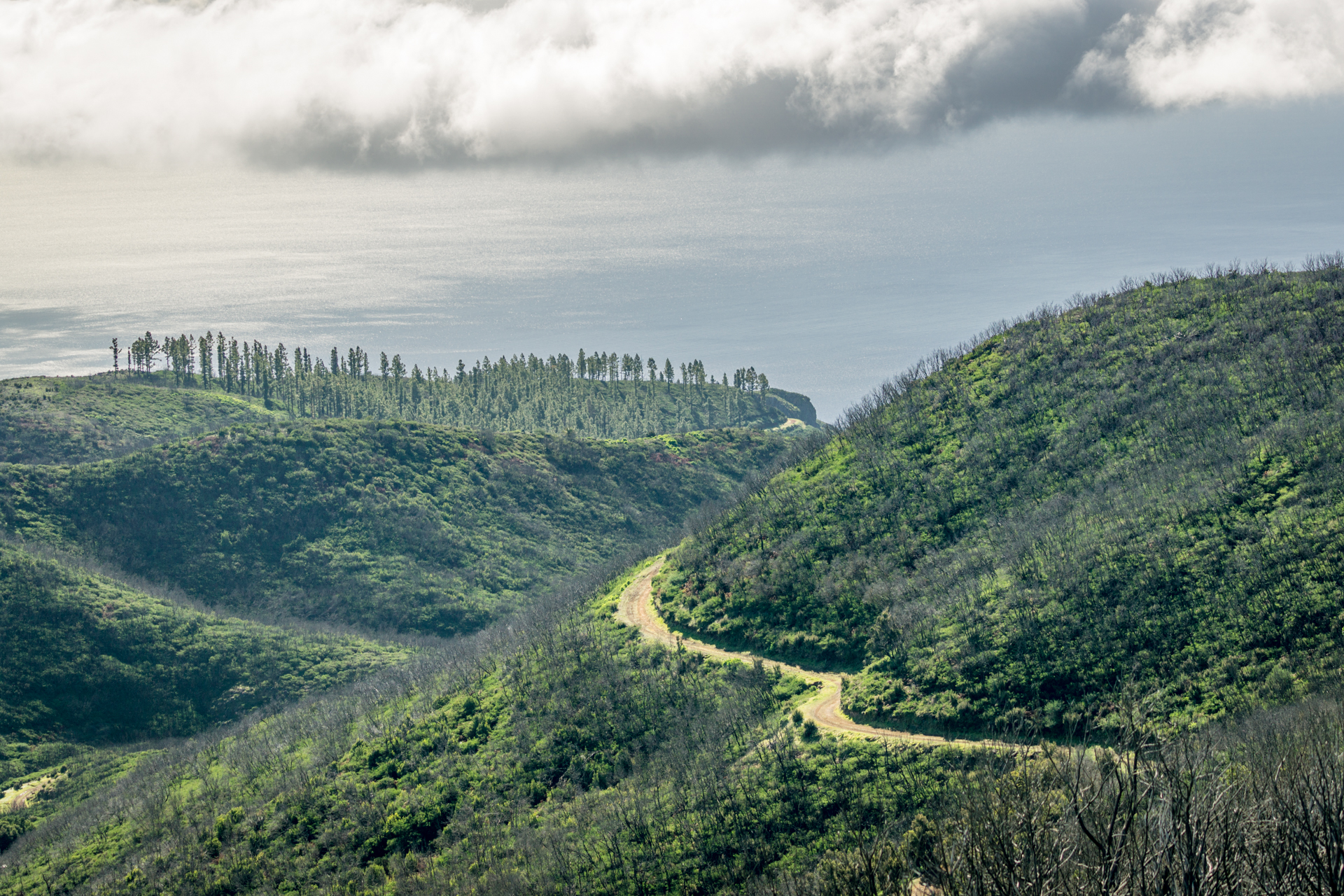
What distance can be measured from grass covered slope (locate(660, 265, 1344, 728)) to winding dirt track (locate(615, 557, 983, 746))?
1.42 m

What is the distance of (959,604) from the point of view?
64.9 m

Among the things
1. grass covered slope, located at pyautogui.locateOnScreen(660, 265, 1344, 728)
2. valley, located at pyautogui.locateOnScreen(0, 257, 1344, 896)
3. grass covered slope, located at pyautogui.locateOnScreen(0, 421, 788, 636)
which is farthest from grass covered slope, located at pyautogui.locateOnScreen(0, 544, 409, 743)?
grass covered slope, located at pyautogui.locateOnScreen(660, 265, 1344, 728)

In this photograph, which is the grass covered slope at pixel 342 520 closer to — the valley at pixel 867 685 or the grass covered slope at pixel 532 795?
the valley at pixel 867 685

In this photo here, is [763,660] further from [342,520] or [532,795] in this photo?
[342,520]

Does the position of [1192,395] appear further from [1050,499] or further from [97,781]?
[97,781]

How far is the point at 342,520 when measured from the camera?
159 m

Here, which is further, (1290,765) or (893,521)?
(893,521)

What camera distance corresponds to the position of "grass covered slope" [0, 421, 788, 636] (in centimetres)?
14338

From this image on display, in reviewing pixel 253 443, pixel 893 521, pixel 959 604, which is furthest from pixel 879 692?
pixel 253 443

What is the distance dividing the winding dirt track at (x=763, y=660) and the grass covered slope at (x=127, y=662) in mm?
42415

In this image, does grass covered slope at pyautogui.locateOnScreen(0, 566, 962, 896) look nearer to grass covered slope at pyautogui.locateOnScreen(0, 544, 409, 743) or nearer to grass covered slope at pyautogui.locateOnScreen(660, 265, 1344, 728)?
grass covered slope at pyautogui.locateOnScreen(660, 265, 1344, 728)

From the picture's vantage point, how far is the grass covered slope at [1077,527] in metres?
52.4

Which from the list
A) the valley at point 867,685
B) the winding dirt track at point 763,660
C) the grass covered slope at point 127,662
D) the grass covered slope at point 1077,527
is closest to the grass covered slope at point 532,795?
the valley at point 867,685

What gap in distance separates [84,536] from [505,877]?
12702cm
